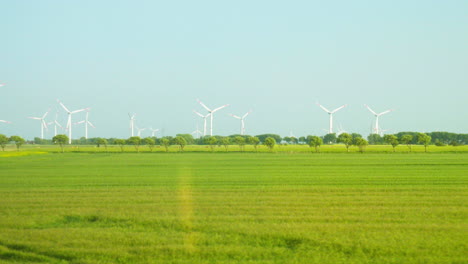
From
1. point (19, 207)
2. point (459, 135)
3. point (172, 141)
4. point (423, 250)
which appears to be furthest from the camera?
point (459, 135)

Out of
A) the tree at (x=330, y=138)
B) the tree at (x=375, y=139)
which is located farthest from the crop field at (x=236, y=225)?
the tree at (x=375, y=139)

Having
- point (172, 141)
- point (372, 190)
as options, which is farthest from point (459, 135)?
point (372, 190)

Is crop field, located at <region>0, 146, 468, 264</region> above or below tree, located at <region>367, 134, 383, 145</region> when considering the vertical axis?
below

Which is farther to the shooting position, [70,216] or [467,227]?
[70,216]

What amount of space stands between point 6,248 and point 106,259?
3091 millimetres

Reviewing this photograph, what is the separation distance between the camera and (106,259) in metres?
11.4

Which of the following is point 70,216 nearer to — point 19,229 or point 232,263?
point 19,229

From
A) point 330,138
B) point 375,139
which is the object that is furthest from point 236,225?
point 375,139

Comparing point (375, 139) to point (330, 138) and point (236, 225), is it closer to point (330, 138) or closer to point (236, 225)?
point (330, 138)

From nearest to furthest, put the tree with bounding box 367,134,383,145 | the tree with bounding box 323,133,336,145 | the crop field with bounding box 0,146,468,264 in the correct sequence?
the crop field with bounding box 0,146,468,264 < the tree with bounding box 323,133,336,145 < the tree with bounding box 367,134,383,145

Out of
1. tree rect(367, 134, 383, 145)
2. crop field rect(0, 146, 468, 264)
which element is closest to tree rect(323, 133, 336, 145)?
tree rect(367, 134, 383, 145)

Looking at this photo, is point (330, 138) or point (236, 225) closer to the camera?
point (236, 225)

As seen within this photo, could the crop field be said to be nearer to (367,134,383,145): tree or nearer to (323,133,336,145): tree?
(323,133,336,145): tree

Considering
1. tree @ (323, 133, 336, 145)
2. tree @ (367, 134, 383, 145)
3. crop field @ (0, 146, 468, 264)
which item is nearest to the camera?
crop field @ (0, 146, 468, 264)
